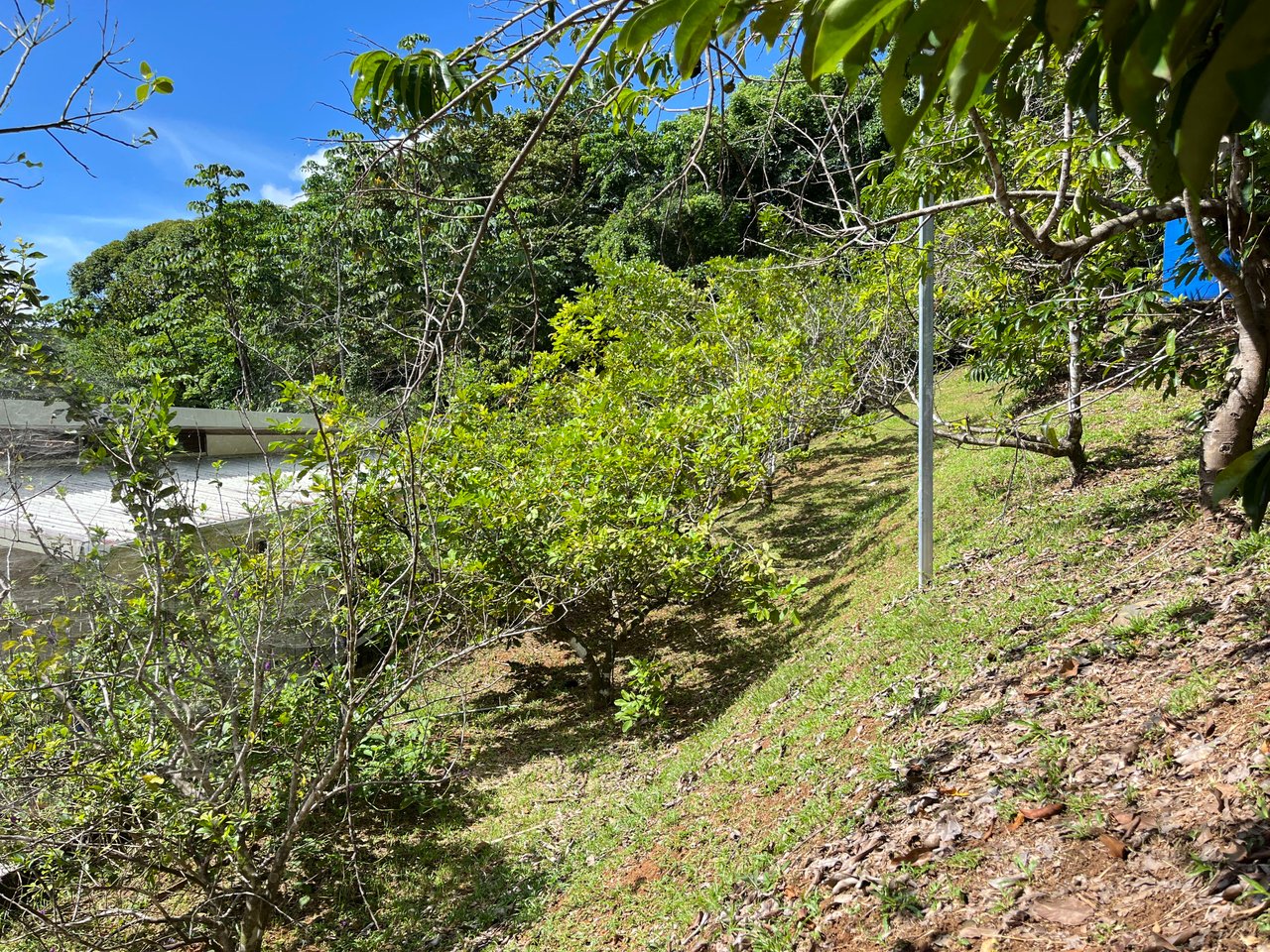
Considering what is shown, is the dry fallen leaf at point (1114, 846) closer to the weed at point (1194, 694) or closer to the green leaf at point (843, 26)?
the weed at point (1194, 694)

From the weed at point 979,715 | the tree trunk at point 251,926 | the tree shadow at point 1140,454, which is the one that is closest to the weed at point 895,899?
the weed at point 979,715

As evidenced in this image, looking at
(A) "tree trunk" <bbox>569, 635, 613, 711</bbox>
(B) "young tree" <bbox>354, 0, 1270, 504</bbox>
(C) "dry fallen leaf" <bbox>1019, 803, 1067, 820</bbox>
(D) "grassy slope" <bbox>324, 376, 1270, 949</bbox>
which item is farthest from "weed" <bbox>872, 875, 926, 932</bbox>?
(A) "tree trunk" <bbox>569, 635, 613, 711</bbox>

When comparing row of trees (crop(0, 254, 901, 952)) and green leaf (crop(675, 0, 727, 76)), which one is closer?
green leaf (crop(675, 0, 727, 76))

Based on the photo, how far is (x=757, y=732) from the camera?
503 centimetres

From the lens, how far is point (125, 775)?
12.2 feet

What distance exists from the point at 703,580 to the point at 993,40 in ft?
20.7

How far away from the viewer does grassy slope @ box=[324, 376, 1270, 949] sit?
367cm

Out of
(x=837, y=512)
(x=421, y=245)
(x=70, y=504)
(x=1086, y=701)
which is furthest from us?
(x=837, y=512)

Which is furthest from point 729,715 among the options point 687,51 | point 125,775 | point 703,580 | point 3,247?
point 687,51

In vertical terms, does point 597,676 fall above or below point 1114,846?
below

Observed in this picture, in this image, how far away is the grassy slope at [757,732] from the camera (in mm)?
3668

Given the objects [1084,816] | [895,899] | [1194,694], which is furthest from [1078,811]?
[1194,694]

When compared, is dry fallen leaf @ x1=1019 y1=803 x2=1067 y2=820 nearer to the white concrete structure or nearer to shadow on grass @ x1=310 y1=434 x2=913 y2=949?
shadow on grass @ x1=310 y1=434 x2=913 y2=949

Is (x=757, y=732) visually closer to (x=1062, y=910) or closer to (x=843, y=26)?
(x=1062, y=910)
